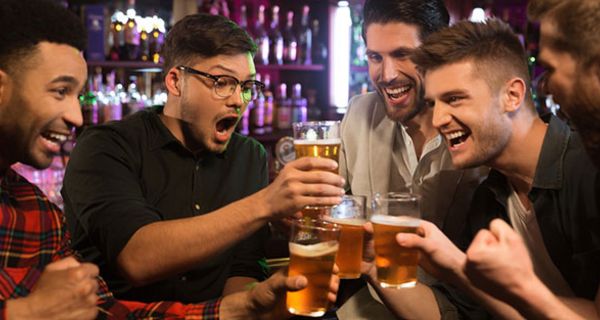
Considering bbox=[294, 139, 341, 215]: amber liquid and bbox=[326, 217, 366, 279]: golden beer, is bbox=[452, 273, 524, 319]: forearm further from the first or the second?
bbox=[294, 139, 341, 215]: amber liquid

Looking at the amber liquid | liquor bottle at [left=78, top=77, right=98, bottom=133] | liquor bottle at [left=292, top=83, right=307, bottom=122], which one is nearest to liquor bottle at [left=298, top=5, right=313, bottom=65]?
liquor bottle at [left=292, top=83, right=307, bottom=122]

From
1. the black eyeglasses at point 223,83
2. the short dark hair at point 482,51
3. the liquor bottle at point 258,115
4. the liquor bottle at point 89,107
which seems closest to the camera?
the short dark hair at point 482,51

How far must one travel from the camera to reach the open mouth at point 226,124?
2298mm

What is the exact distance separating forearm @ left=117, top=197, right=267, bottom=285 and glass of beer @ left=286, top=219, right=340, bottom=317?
0.26m

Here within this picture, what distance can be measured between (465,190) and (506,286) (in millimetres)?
1111

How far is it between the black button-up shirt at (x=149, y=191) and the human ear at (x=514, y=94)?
989mm

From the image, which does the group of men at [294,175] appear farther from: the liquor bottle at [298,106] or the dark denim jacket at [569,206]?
the liquor bottle at [298,106]

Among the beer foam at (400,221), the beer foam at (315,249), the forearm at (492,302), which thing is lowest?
the forearm at (492,302)

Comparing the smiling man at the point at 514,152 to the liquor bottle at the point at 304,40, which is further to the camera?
the liquor bottle at the point at 304,40

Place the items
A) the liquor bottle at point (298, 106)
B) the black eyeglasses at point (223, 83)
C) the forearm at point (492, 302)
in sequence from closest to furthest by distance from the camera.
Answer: the forearm at point (492, 302), the black eyeglasses at point (223, 83), the liquor bottle at point (298, 106)

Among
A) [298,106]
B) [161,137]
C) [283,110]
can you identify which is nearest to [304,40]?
[298,106]

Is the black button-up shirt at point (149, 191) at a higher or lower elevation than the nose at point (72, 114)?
lower

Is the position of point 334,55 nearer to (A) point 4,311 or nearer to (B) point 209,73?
(B) point 209,73

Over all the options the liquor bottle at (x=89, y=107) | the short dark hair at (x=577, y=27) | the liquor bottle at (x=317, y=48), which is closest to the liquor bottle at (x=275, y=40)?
the liquor bottle at (x=317, y=48)
